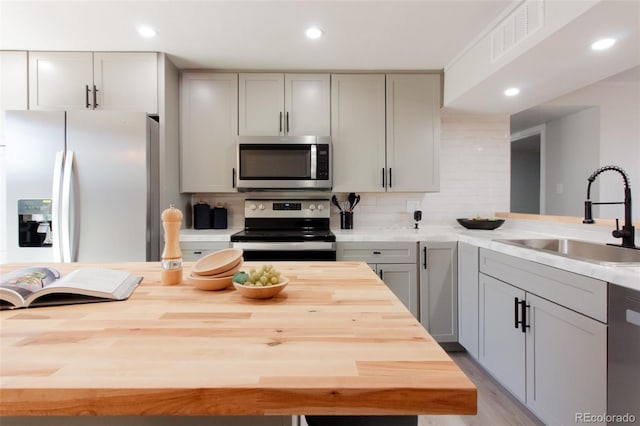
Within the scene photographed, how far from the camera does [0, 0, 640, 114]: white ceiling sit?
1.88 m

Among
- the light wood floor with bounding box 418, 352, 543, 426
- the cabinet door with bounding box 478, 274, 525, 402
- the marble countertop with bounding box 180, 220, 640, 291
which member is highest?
the marble countertop with bounding box 180, 220, 640, 291

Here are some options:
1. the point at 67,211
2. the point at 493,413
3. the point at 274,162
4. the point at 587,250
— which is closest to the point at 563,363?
the point at 493,413

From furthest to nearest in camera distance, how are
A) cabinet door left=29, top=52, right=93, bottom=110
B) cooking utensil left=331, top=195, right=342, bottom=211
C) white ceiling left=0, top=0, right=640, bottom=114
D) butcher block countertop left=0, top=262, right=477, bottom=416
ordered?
cooking utensil left=331, top=195, right=342, bottom=211
cabinet door left=29, top=52, right=93, bottom=110
white ceiling left=0, top=0, right=640, bottom=114
butcher block countertop left=0, top=262, right=477, bottom=416

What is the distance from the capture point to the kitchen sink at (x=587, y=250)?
1.66 meters

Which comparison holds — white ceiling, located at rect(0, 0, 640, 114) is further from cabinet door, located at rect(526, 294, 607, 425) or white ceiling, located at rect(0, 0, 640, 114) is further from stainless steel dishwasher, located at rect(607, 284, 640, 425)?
cabinet door, located at rect(526, 294, 607, 425)

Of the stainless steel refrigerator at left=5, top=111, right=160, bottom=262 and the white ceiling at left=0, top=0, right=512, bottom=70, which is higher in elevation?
the white ceiling at left=0, top=0, right=512, bottom=70

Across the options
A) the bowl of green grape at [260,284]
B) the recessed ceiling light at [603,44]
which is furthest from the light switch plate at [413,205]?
the bowl of green grape at [260,284]

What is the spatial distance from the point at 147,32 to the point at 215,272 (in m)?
2.09

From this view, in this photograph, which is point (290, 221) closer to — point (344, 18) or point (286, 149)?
point (286, 149)

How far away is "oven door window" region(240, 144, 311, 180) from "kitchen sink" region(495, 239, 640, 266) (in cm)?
163

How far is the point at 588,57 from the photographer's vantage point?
5.96 feet

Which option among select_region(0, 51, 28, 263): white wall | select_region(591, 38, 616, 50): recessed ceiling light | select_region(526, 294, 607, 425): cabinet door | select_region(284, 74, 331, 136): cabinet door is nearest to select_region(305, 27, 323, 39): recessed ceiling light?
select_region(284, 74, 331, 136): cabinet door

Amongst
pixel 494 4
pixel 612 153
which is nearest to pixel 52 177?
pixel 494 4

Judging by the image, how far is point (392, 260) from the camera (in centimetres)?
253
